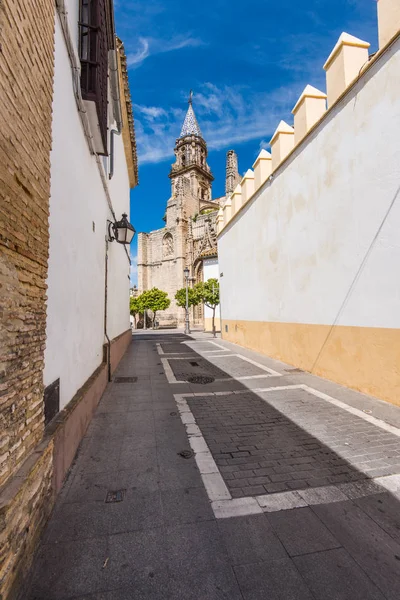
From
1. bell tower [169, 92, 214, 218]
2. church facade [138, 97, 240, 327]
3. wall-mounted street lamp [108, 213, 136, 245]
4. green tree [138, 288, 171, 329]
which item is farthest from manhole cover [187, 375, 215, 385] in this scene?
bell tower [169, 92, 214, 218]

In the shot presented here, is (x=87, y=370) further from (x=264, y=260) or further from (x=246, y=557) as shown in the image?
(x=264, y=260)

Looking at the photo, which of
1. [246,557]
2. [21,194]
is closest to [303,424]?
[246,557]

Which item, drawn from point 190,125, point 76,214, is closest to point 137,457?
point 76,214

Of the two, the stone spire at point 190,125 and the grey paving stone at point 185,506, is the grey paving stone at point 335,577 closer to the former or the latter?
the grey paving stone at point 185,506

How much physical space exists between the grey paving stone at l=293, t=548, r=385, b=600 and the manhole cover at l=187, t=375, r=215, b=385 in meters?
4.90

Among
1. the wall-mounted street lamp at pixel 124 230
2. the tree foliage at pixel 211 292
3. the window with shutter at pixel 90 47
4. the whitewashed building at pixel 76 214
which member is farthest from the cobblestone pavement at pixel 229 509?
the tree foliage at pixel 211 292

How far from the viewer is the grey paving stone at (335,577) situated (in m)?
1.74

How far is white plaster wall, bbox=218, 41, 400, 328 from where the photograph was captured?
4957 millimetres

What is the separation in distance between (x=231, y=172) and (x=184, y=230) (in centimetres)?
1304

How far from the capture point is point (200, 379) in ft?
23.6

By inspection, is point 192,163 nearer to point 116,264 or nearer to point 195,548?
point 116,264

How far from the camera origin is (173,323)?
40969mm

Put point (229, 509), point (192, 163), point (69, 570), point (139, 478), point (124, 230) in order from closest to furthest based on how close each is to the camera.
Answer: point (69, 570) < point (229, 509) < point (139, 478) < point (124, 230) < point (192, 163)

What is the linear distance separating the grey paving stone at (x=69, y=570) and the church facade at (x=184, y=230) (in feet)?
114
